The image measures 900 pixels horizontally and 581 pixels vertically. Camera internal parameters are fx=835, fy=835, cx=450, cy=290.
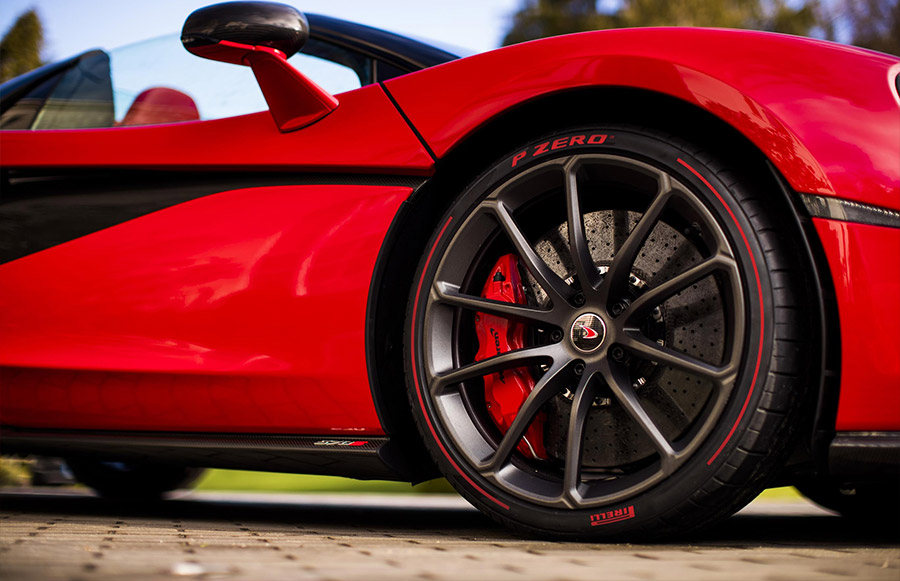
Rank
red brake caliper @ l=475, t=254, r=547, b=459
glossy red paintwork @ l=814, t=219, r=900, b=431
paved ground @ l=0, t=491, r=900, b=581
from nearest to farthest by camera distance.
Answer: paved ground @ l=0, t=491, r=900, b=581
glossy red paintwork @ l=814, t=219, r=900, b=431
red brake caliper @ l=475, t=254, r=547, b=459

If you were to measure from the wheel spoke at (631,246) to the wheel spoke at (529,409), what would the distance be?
0.19 m

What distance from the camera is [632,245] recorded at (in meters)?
1.72

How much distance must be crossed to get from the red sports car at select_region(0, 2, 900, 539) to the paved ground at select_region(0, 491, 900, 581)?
144 millimetres

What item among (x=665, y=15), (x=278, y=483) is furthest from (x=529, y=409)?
(x=665, y=15)

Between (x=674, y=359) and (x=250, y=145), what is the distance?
1.20m

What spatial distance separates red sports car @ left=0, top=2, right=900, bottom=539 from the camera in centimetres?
157

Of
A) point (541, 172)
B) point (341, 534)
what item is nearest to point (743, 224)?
point (541, 172)

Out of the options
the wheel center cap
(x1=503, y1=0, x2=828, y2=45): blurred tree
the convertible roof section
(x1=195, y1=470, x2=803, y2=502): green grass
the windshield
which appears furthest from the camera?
(x1=503, y1=0, x2=828, y2=45): blurred tree

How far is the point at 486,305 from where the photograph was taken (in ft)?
6.18

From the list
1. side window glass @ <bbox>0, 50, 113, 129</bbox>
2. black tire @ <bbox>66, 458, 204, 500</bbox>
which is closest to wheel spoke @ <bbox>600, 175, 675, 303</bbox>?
side window glass @ <bbox>0, 50, 113, 129</bbox>

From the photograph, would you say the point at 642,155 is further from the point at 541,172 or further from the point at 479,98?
the point at 479,98

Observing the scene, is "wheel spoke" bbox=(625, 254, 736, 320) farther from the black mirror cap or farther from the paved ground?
the black mirror cap

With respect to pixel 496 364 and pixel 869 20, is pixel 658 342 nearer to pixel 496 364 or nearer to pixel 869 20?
pixel 496 364

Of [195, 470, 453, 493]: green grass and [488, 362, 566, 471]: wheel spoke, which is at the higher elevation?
[488, 362, 566, 471]: wheel spoke
